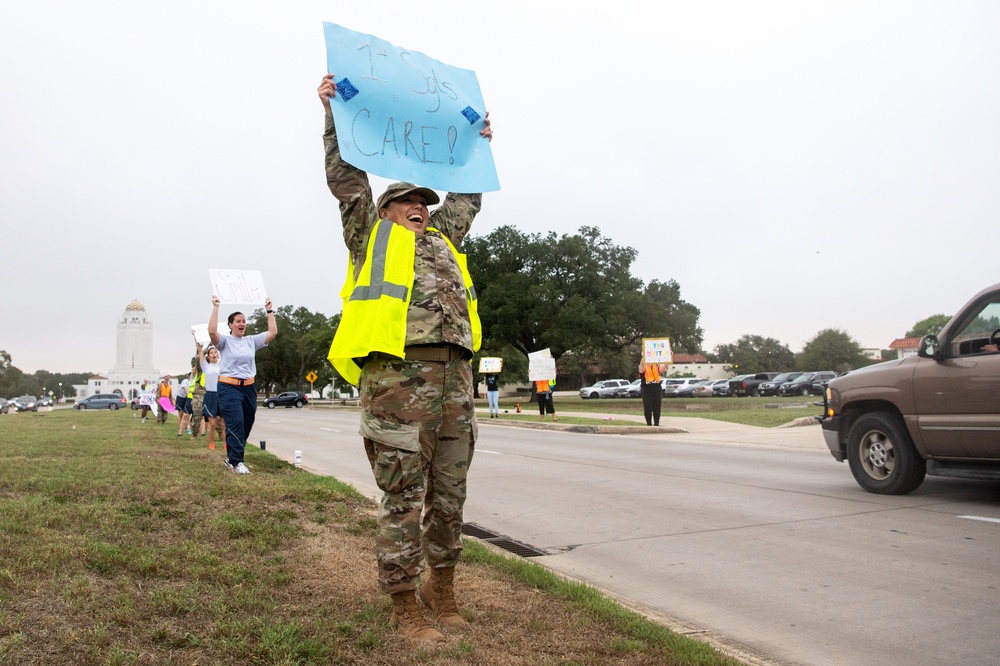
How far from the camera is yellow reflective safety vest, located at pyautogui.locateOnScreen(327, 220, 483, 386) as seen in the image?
3.60 meters

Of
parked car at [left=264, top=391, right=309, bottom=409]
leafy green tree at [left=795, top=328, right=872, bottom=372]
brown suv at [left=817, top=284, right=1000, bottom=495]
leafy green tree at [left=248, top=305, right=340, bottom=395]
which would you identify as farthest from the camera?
leafy green tree at [left=795, top=328, right=872, bottom=372]

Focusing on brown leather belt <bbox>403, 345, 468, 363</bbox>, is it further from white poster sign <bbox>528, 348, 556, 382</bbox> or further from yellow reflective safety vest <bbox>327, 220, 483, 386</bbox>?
white poster sign <bbox>528, 348, 556, 382</bbox>

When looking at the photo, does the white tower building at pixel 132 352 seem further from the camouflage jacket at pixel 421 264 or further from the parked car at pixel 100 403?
the camouflage jacket at pixel 421 264

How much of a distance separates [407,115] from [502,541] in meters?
3.40

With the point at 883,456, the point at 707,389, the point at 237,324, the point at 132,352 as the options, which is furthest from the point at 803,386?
the point at 132,352

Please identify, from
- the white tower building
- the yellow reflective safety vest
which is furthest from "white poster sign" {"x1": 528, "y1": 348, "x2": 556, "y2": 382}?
the white tower building

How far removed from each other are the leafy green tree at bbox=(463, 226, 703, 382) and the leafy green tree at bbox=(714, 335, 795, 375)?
1999 inches

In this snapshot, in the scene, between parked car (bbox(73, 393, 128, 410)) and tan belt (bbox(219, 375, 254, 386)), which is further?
parked car (bbox(73, 393, 128, 410))

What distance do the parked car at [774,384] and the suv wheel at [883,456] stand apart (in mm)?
50593

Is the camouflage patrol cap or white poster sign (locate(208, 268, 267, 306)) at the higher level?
white poster sign (locate(208, 268, 267, 306))

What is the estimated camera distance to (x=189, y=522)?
18.6 ft

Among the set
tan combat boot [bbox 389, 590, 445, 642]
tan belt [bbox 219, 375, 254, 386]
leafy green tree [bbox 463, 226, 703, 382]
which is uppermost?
leafy green tree [bbox 463, 226, 703, 382]

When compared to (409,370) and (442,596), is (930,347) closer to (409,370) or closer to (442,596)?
(442,596)

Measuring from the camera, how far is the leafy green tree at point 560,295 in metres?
52.1
